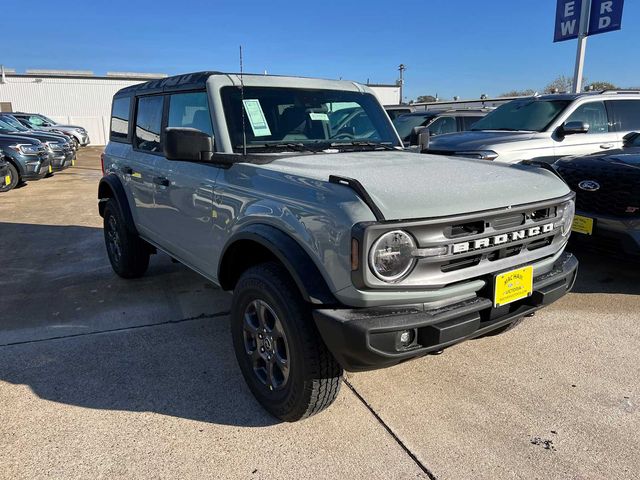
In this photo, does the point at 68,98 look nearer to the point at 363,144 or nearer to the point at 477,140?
the point at 477,140

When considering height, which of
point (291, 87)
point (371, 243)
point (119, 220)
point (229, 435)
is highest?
point (291, 87)

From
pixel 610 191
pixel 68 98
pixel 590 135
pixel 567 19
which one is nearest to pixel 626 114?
pixel 590 135

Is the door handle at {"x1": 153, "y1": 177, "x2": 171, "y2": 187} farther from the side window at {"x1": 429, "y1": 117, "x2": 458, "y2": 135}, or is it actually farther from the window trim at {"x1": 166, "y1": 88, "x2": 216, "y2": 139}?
the side window at {"x1": 429, "y1": 117, "x2": 458, "y2": 135}

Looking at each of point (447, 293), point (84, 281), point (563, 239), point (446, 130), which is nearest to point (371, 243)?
point (447, 293)

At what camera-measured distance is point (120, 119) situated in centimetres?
510

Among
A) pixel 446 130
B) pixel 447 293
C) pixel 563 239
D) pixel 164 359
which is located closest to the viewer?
pixel 447 293

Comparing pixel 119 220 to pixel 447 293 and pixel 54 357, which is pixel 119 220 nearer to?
pixel 54 357

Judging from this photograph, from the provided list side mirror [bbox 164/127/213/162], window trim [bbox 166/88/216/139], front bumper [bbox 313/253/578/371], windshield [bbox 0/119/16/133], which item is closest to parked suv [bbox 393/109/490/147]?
window trim [bbox 166/88/216/139]

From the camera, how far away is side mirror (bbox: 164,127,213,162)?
2.96 m

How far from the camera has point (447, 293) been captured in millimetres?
2369

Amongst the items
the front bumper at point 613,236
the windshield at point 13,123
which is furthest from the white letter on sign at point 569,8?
the windshield at point 13,123

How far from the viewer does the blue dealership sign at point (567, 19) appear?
40.6 ft

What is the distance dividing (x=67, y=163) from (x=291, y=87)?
12772 mm

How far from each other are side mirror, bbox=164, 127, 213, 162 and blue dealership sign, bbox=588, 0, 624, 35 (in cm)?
1228
